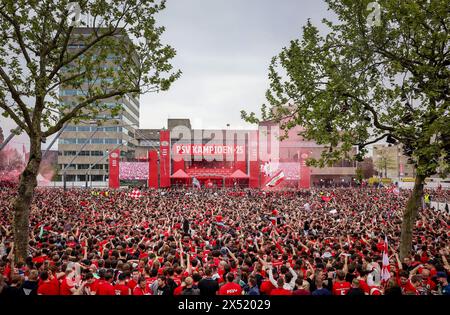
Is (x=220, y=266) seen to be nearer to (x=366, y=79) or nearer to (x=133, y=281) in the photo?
(x=133, y=281)

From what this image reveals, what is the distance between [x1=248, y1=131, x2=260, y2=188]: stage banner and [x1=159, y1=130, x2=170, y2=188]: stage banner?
1399cm

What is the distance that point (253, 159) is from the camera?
58.2 metres

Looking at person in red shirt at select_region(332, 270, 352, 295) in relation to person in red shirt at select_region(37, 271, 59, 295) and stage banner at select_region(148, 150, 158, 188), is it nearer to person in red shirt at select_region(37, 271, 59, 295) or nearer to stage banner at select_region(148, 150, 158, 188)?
person in red shirt at select_region(37, 271, 59, 295)

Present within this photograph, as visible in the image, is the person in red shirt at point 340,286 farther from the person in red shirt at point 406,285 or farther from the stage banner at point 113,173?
the stage banner at point 113,173

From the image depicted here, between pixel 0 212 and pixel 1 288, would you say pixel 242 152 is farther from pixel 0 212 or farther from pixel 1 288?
pixel 1 288

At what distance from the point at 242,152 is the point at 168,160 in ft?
43.4

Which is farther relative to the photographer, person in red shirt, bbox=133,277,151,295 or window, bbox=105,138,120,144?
window, bbox=105,138,120,144

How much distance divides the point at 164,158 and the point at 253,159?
50.3 ft

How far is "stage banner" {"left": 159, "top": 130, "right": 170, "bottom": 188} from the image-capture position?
56.2 meters

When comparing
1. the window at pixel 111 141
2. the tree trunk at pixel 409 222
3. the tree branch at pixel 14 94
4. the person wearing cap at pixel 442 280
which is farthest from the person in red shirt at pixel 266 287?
the window at pixel 111 141

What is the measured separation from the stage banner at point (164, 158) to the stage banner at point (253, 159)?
14.0 metres

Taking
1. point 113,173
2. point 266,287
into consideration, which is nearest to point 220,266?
point 266,287

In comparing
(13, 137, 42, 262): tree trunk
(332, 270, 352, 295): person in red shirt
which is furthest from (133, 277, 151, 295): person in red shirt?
(13, 137, 42, 262): tree trunk
